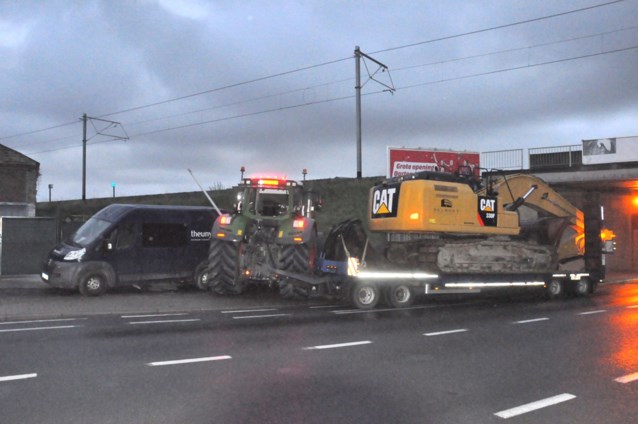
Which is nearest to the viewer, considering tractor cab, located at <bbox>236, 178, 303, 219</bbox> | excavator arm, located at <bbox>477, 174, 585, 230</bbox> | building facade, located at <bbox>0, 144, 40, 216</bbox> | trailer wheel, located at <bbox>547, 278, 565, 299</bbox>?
tractor cab, located at <bbox>236, 178, 303, 219</bbox>

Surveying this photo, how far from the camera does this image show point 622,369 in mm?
7316

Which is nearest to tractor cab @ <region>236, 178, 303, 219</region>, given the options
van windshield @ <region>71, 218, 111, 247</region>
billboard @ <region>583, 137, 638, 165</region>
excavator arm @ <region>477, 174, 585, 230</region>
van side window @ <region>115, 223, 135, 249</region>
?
van side window @ <region>115, 223, 135, 249</region>

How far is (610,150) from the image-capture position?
28.7 m

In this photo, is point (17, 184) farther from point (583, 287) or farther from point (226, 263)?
point (583, 287)

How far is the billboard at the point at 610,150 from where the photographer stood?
27.9 m

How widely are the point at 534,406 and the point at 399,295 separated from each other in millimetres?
8175

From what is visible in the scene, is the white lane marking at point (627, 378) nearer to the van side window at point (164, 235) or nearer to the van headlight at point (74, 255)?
the van side window at point (164, 235)

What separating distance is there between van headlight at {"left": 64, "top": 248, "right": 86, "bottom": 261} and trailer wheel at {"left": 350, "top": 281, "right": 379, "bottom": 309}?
7.07 m

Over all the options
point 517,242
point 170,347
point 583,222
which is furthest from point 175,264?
point 583,222

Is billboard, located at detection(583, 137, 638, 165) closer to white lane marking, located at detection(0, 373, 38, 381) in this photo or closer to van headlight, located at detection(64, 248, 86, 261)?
van headlight, located at detection(64, 248, 86, 261)

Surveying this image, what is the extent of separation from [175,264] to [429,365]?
33.2 ft

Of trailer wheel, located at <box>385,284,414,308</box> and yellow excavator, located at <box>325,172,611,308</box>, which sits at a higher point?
yellow excavator, located at <box>325,172,611,308</box>

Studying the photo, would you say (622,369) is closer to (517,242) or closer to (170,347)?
(170,347)

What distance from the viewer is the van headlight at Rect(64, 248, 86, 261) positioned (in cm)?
1435
